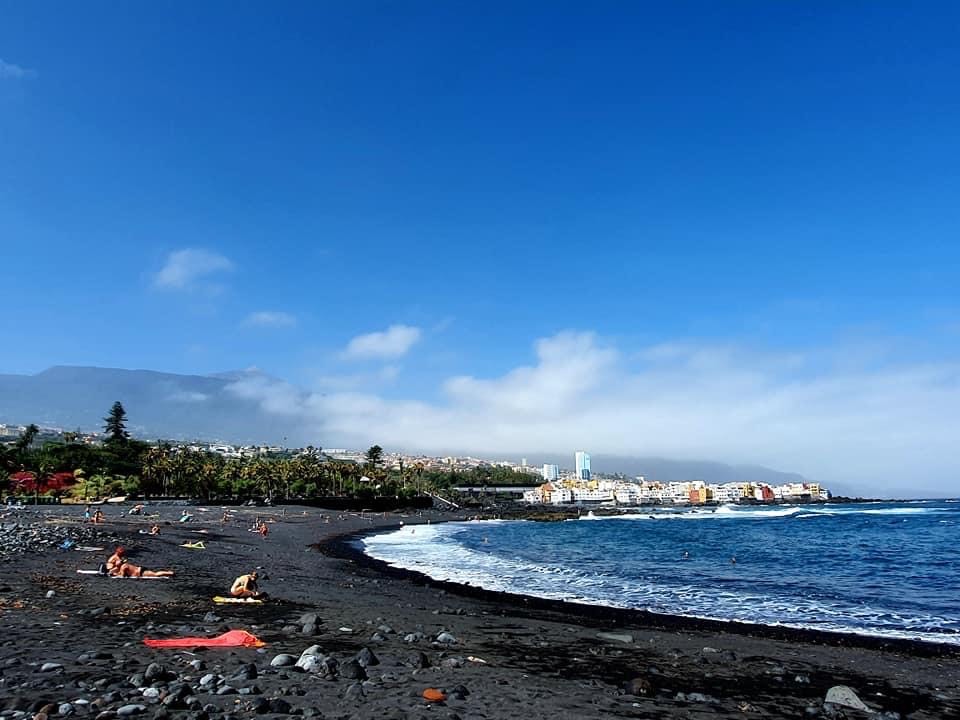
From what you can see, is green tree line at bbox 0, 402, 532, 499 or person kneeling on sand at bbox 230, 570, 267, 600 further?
green tree line at bbox 0, 402, 532, 499

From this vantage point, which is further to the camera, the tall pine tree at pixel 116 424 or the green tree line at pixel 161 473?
the tall pine tree at pixel 116 424

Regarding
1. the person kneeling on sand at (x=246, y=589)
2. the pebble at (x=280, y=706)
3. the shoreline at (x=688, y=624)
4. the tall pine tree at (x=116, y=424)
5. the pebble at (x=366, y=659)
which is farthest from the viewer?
the tall pine tree at (x=116, y=424)

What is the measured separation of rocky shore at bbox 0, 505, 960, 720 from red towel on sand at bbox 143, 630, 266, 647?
0.30 meters

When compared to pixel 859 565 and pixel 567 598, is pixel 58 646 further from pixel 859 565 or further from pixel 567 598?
pixel 859 565

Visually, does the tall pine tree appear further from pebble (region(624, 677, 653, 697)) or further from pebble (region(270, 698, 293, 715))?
pebble (region(624, 677, 653, 697))

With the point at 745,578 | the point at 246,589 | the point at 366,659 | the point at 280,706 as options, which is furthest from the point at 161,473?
the point at 280,706

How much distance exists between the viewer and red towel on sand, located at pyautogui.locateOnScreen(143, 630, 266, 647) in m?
10.3

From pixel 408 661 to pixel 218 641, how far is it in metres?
3.31

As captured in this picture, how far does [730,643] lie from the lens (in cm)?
1600

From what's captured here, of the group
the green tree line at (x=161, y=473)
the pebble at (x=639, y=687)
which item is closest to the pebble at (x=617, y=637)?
the pebble at (x=639, y=687)

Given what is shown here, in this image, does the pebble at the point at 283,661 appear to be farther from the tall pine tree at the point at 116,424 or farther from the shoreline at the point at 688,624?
the tall pine tree at the point at 116,424

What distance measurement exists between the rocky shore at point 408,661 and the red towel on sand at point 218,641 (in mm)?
298

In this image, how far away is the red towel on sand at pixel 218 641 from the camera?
10.3m

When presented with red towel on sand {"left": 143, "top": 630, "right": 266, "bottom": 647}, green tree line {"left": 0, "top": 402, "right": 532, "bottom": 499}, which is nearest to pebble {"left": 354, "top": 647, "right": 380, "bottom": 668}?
red towel on sand {"left": 143, "top": 630, "right": 266, "bottom": 647}
